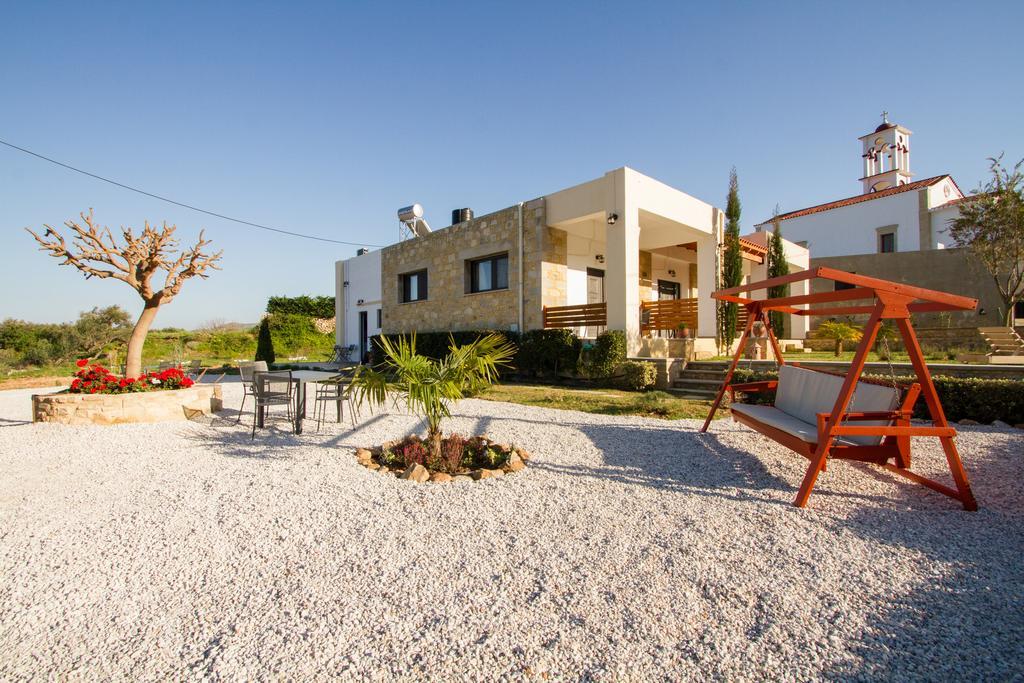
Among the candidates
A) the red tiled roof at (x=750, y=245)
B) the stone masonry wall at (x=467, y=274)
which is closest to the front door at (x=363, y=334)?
the stone masonry wall at (x=467, y=274)

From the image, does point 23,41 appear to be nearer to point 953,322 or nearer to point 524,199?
point 524,199

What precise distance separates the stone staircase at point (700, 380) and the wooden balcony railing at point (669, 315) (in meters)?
2.54

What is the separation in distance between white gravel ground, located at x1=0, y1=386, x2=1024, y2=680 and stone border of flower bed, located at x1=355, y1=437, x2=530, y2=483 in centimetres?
17

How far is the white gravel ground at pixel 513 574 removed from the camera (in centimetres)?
191

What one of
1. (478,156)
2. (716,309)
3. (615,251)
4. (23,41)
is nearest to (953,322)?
(716,309)

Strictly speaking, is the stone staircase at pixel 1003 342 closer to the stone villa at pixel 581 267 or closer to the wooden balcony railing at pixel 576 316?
the stone villa at pixel 581 267

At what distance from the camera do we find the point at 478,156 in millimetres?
14430

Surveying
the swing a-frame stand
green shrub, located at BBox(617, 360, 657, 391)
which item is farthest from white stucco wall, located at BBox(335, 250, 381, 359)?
the swing a-frame stand

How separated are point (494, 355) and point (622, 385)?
6.92 metres

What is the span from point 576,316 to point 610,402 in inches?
163

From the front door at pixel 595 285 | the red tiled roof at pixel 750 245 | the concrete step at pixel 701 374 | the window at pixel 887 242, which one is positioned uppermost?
the window at pixel 887 242

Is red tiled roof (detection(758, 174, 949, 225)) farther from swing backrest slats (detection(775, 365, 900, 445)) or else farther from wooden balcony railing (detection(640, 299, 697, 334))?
swing backrest slats (detection(775, 365, 900, 445))

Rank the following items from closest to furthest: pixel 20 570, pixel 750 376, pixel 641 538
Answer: pixel 20 570, pixel 641 538, pixel 750 376

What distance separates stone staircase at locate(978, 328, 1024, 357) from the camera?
12.4 m
